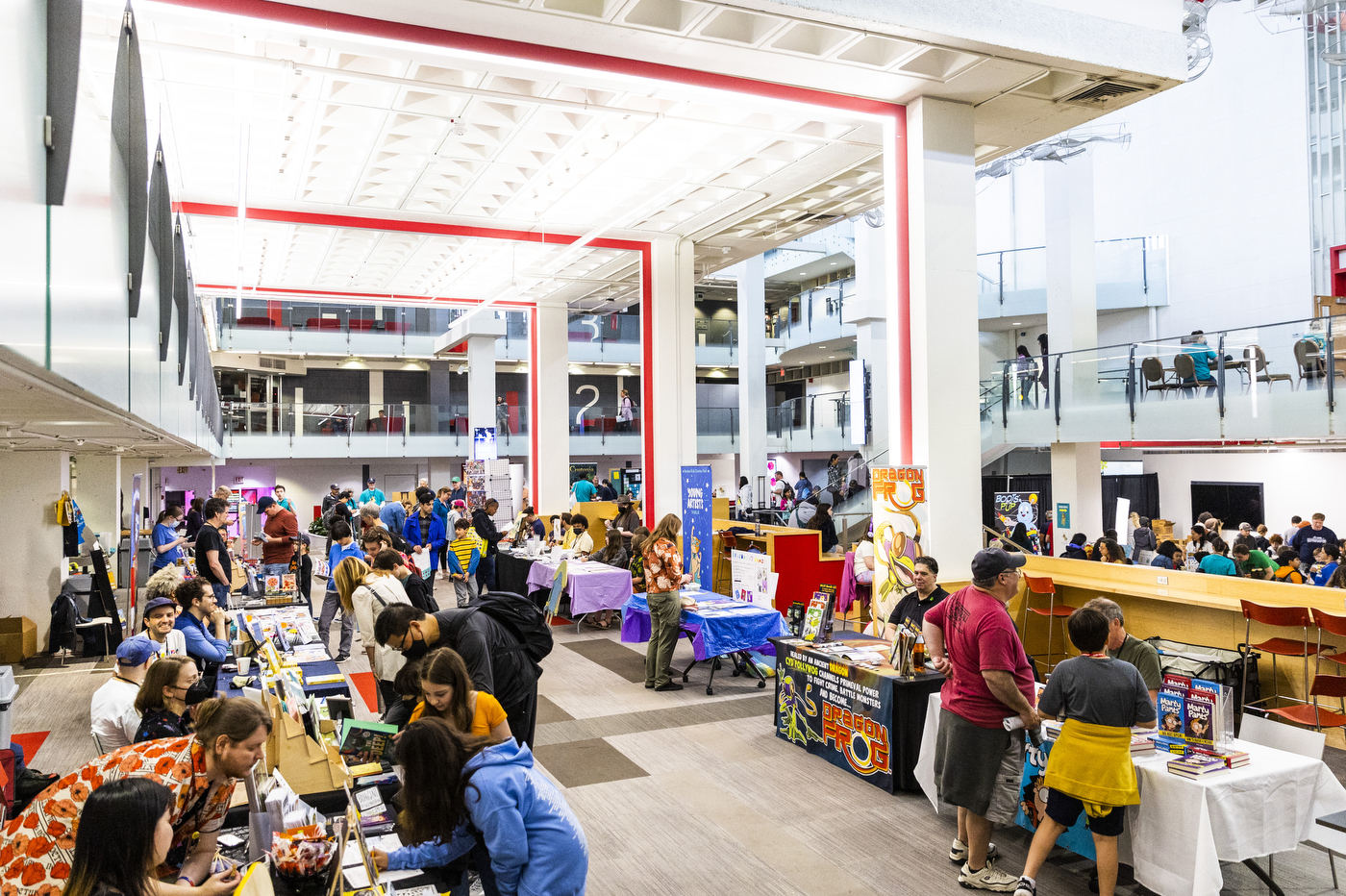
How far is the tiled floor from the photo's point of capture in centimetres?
403

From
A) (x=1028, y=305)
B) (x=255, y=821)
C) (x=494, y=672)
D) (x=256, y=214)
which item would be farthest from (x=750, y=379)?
(x=255, y=821)

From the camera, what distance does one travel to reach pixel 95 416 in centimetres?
291

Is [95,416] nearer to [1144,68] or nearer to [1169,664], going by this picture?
[1169,664]

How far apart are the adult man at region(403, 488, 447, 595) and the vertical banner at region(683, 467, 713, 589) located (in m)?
3.22

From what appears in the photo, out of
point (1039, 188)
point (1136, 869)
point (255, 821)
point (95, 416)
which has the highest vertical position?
point (1039, 188)

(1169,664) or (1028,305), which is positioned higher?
(1028,305)

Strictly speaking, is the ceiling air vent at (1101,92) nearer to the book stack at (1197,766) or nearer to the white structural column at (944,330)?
the white structural column at (944,330)

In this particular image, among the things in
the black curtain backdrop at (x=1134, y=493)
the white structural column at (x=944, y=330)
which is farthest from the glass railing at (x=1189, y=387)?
the white structural column at (x=944, y=330)

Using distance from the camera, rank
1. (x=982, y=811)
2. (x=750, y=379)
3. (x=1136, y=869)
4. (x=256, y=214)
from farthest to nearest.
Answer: (x=750, y=379)
(x=256, y=214)
(x=982, y=811)
(x=1136, y=869)

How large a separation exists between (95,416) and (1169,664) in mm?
6511

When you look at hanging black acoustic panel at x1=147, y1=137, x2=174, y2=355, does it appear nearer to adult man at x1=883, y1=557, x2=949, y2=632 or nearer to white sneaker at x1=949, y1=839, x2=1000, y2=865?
white sneaker at x1=949, y1=839, x2=1000, y2=865

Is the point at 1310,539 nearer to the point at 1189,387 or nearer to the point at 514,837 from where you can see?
the point at 1189,387

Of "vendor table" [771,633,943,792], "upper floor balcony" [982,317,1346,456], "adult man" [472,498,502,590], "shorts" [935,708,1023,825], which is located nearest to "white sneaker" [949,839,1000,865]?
"shorts" [935,708,1023,825]

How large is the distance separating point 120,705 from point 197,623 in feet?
4.89
